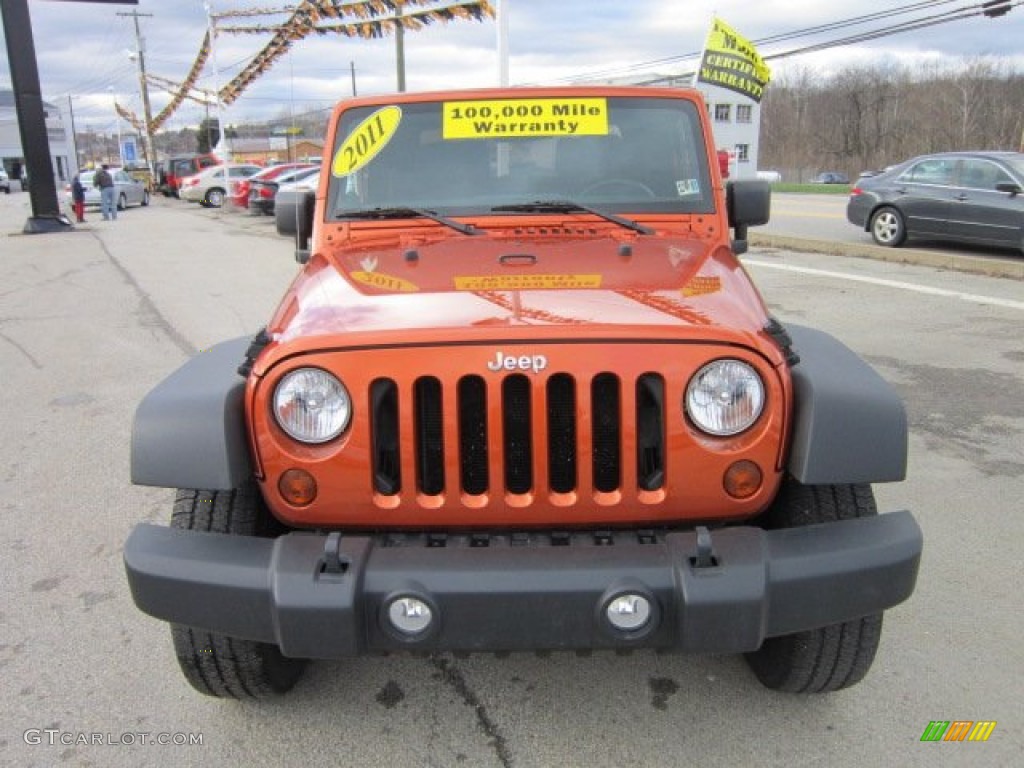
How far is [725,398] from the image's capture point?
84.4 inches

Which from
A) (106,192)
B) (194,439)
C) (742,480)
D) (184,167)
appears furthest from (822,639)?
(184,167)

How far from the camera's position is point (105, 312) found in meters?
9.41

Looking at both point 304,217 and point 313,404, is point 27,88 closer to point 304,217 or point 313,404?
point 304,217

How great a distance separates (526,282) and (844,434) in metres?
0.98

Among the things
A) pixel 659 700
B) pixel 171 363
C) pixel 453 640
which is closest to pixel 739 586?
pixel 453 640

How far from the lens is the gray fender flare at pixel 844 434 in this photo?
2.11m

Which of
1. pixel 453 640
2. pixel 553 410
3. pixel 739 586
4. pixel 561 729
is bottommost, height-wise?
pixel 561 729

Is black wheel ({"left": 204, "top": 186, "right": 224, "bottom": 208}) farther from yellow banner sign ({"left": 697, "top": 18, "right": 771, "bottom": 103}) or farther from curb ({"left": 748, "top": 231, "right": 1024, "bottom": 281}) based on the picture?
curb ({"left": 748, "top": 231, "right": 1024, "bottom": 281})

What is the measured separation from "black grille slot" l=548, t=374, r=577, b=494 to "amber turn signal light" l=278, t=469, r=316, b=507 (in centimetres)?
61

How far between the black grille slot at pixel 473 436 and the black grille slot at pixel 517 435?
0.18ft

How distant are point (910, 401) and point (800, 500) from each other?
371 centimetres

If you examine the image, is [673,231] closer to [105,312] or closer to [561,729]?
[561,729]

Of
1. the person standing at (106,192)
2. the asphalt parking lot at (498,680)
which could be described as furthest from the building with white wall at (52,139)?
the asphalt parking lot at (498,680)

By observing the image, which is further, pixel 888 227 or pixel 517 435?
pixel 888 227
